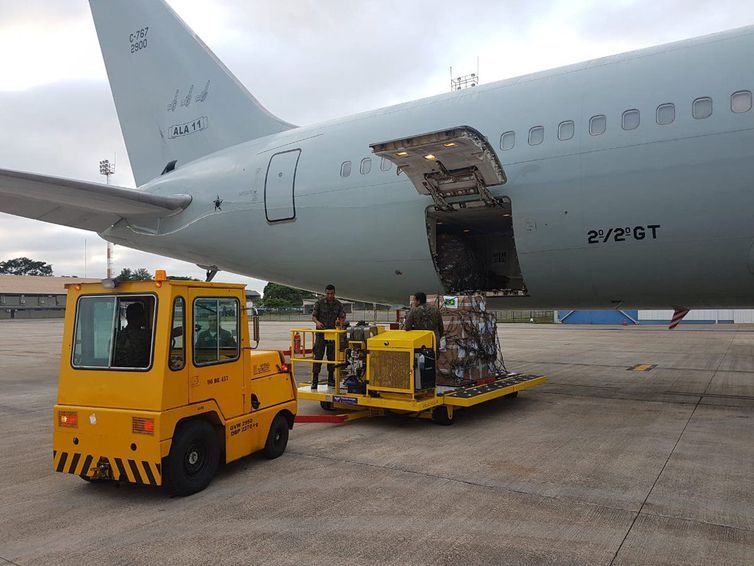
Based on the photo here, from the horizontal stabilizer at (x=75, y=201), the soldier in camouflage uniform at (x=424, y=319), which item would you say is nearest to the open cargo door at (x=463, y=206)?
the soldier in camouflage uniform at (x=424, y=319)

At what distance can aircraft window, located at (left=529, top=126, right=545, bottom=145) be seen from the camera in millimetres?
8336

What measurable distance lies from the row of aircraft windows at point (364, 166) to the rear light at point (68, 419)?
630cm

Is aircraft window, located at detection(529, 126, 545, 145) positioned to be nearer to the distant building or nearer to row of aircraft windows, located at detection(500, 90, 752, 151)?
row of aircraft windows, located at detection(500, 90, 752, 151)

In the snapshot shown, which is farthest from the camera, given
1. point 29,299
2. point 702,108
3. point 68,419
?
point 29,299

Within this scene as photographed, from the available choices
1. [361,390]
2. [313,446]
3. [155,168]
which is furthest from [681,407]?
[155,168]

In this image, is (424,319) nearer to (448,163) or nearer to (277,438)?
(448,163)

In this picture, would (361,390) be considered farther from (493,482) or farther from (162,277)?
(162,277)

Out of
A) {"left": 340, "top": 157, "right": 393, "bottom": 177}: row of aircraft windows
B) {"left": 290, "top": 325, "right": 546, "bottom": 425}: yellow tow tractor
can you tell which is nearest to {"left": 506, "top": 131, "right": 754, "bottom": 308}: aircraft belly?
{"left": 290, "top": 325, "right": 546, "bottom": 425}: yellow tow tractor

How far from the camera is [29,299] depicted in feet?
262

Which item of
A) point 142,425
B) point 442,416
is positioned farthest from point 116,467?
point 442,416

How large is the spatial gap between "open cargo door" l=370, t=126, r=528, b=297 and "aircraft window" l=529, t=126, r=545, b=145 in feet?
2.29

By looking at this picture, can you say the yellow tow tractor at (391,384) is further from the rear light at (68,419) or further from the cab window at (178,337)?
the rear light at (68,419)

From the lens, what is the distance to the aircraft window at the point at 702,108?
7.20m

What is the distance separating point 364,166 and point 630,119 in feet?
14.4
